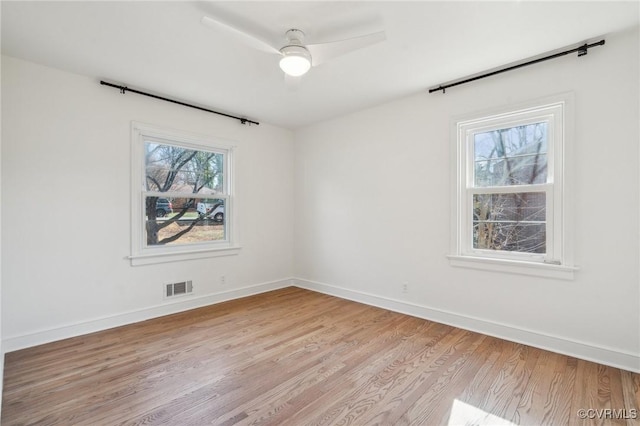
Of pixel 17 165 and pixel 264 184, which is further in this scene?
pixel 264 184

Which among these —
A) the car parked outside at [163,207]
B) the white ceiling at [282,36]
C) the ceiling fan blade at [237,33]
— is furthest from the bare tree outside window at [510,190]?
the car parked outside at [163,207]

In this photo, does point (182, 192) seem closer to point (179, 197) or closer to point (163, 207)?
point (179, 197)

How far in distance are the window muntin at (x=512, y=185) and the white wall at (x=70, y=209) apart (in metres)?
3.27

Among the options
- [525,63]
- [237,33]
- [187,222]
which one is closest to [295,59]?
[237,33]

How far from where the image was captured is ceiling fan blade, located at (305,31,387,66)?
195cm

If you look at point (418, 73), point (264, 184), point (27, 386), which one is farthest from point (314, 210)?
point (27, 386)

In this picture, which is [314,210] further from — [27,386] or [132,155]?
[27,386]

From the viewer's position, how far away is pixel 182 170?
3.87m

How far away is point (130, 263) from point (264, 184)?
2.08 metres

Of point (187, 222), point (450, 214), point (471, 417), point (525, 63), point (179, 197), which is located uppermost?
point (525, 63)

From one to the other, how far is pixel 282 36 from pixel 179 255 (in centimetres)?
278

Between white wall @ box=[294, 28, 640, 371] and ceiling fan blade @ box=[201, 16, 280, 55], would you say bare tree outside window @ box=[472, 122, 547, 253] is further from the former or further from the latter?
ceiling fan blade @ box=[201, 16, 280, 55]

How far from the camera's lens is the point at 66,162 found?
2.95 meters

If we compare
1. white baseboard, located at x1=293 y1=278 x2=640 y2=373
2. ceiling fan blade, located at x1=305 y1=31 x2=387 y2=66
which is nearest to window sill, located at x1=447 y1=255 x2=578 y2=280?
white baseboard, located at x1=293 y1=278 x2=640 y2=373
